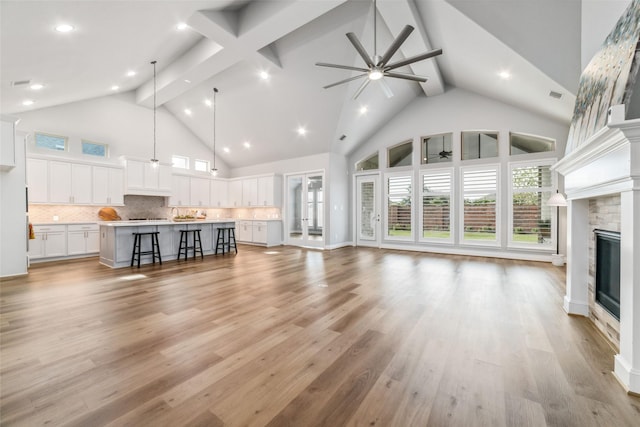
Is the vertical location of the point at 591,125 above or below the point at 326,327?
above

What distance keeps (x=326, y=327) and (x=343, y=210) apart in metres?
6.42

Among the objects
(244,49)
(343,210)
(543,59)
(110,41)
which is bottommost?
(343,210)

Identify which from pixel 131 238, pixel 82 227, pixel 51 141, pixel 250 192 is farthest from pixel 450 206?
pixel 51 141

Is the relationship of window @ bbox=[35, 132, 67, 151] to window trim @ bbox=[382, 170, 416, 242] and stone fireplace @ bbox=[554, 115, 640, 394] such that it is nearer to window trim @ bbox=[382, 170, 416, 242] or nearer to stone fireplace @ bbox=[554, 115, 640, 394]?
window trim @ bbox=[382, 170, 416, 242]

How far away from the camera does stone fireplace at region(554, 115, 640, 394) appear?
1.74 meters

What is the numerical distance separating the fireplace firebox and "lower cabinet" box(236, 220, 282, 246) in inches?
301

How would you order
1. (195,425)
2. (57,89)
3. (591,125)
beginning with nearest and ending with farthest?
(195,425)
(591,125)
(57,89)

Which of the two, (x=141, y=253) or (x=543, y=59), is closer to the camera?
(x=543, y=59)

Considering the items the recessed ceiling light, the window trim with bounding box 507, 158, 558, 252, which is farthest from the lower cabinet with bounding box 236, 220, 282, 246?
the window trim with bounding box 507, 158, 558, 252

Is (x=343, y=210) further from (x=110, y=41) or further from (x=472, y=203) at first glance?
(x=110, y=41)

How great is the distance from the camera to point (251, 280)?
14.6 ft

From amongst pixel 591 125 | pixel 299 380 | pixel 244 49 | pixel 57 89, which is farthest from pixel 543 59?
pixel 57 89

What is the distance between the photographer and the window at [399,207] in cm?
792

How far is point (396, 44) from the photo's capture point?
338 centimetres
